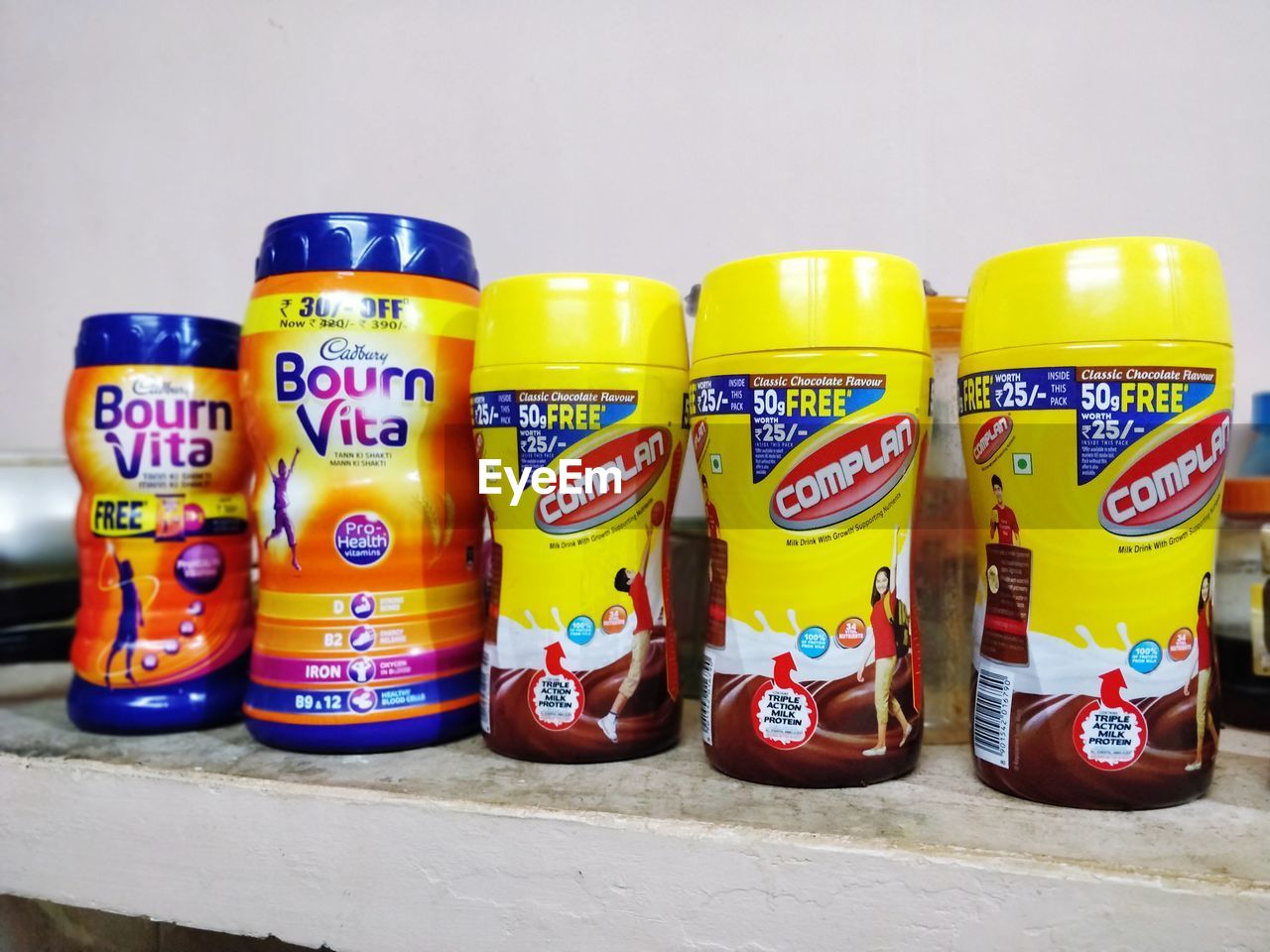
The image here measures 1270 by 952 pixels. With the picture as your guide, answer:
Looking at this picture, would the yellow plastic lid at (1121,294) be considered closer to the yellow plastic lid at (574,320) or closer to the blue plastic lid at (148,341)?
the yellow plastic lid at (574,320)

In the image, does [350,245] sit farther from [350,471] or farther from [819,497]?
[819,497]

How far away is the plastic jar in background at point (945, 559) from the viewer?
2.24ft

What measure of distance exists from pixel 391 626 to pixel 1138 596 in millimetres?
459

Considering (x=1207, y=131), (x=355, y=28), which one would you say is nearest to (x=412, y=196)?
(x=355, y=28)

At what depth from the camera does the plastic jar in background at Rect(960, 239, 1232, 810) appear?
0.52 meters

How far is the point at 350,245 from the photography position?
66 cm

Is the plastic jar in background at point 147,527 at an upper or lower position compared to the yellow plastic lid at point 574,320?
lower

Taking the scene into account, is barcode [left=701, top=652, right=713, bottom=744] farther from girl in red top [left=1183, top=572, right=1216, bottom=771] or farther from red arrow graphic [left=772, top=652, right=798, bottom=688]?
girl in red top [left=1183, top=572, right=1216, bottom=771]

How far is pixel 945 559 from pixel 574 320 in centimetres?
31

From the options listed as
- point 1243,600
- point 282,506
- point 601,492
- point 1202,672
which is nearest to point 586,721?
point 601,492

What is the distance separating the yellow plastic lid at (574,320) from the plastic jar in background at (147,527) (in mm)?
263

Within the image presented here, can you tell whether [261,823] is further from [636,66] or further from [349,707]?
[636,66]

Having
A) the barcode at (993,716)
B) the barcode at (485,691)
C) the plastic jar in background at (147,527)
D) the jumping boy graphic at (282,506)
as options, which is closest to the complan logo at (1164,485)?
the barcode at (993,716)

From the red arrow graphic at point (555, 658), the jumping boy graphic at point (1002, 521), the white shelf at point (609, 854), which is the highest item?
the jumping boy graphic at point (1002, 521)
